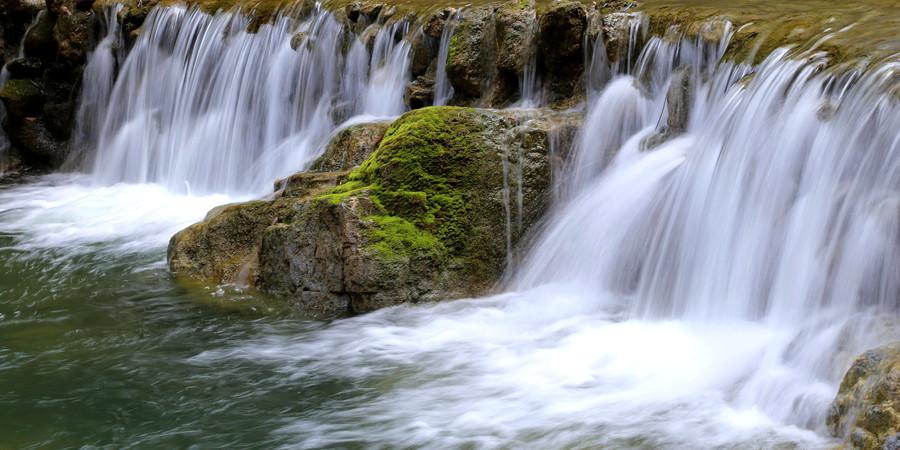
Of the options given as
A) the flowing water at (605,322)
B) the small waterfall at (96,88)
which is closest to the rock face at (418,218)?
the flowing water at (605,322)

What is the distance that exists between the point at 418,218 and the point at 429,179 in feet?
1.15

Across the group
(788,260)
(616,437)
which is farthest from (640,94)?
(616,437)

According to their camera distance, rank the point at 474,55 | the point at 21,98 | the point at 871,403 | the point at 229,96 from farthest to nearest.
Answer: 1. the point at 21,98
2. the point at 229,96
3. the point at 474,55
4. the point at 871,403

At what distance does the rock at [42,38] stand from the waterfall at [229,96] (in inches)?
43.0

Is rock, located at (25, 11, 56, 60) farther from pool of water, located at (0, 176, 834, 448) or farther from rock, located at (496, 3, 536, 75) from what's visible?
rock, located at (496, 3, 536, 75)

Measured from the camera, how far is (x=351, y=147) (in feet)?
29.9

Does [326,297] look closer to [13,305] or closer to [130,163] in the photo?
[13,305]

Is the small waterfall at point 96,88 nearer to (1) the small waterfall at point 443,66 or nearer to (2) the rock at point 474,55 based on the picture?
(1) the small waterfall at point 443,66

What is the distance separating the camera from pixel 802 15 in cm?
780

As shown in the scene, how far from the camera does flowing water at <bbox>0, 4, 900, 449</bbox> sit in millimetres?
5254

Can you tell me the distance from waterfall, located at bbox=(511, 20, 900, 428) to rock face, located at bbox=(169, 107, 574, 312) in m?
0.34

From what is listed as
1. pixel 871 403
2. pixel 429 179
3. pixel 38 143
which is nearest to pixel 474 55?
pixel 429 179

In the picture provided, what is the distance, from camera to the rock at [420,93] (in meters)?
Result: 9.99

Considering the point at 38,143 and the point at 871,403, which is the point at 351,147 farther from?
the point at 38,143
